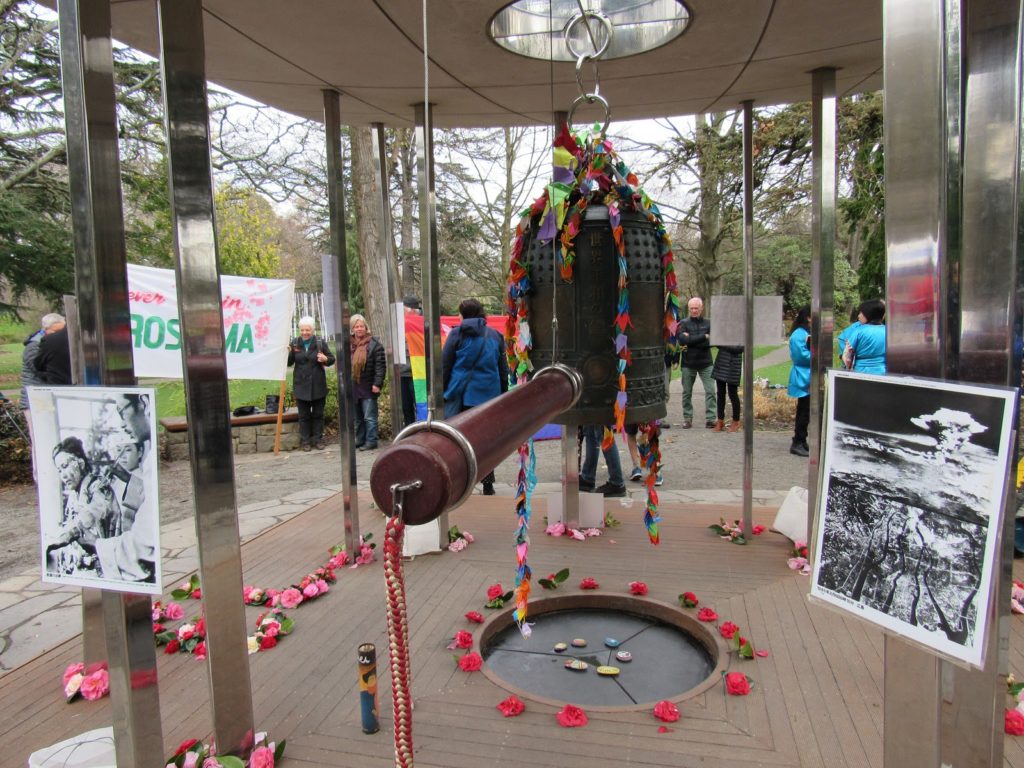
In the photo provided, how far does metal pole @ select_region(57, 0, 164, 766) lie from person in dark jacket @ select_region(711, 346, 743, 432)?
305 inches

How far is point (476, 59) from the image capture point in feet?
10.9

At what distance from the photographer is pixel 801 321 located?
24.6 feet

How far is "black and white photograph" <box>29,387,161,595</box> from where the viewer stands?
6.10 feet

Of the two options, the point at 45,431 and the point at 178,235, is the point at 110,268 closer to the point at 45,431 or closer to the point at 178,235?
the point at 178,235

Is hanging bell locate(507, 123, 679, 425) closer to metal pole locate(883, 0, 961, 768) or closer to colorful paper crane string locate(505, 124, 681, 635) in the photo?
colorful paper crane string locate(505, 124, 681, 635)

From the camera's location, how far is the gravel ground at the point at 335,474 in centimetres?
583

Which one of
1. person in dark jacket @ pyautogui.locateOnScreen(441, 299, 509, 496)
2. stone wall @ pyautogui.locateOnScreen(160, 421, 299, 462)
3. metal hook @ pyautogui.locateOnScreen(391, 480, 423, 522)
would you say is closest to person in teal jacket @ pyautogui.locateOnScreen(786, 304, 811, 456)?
person in dark jacket @ pyautogui.locateOnScreen(441, 299, 509, 496)

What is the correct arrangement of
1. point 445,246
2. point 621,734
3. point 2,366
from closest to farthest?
point 621,734 → point 2,366 → point 445,246

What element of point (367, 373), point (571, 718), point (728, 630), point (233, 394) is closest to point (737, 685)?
point (728, 630)

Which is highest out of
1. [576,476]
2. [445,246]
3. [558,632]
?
[445,246]

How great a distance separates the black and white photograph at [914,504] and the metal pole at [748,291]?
2.86 meters

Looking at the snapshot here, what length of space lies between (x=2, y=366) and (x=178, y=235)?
19131 mm

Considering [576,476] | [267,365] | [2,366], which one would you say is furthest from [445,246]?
[576,476]

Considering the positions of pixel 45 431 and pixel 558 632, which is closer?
pixel 45 431
